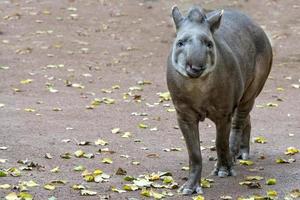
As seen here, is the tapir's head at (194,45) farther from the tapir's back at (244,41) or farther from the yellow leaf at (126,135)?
the yellow leaf at (126,135)

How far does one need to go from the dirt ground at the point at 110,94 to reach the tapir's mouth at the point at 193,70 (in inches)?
44.7

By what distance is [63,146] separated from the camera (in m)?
8.24

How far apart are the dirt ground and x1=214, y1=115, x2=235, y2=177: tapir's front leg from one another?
0.14m

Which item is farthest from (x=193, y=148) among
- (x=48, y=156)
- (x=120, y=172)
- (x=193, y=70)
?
(x=48, y=156)

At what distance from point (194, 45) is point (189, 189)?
133cm

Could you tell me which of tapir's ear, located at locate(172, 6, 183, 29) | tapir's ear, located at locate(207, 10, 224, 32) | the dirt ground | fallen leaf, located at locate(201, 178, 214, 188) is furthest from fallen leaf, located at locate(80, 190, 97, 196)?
tapir's ear, located at locate(207, 10, 224, 32)

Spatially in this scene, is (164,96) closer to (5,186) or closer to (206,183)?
(206,183)

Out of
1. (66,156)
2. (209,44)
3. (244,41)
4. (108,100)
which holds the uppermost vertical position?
(209,44)

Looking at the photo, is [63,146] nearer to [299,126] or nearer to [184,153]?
[184,153]

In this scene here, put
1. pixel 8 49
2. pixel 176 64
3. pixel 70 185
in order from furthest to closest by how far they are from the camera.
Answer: pixel 8 49 < pixel 70 185 < pixel 176 64

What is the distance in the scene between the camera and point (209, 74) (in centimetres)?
623

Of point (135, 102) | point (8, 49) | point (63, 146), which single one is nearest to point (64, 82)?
point (135, 102)

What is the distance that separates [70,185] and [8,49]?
9603 millimetres

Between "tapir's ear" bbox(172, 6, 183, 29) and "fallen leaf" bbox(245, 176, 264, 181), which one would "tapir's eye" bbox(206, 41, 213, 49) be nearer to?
"tapir's ear" bbox(172, 6, 183, 29)
